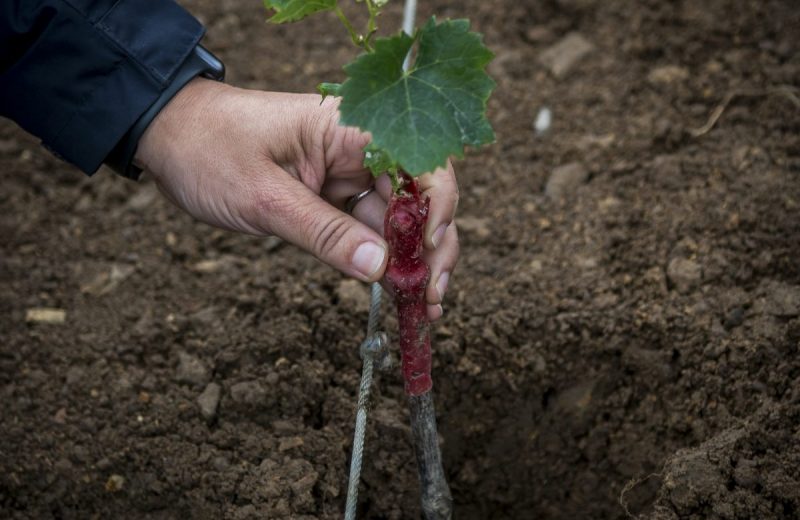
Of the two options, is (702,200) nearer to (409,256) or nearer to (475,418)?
(475,418)

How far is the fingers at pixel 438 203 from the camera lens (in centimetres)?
180

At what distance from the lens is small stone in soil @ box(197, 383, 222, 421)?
212 centimetres

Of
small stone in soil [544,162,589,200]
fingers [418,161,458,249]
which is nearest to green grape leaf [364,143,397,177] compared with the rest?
fingers [418,161,458,249]

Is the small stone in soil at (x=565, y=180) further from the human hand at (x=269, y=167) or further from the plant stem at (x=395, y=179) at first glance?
the plant stem at (x=395, y=179)

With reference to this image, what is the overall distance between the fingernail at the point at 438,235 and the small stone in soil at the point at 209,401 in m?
0.74

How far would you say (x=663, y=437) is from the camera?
2.11 metres

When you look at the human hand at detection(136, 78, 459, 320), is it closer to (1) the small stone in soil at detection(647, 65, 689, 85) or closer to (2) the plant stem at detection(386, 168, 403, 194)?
(2) the plant stem at detection(386, 168, 403, 194)

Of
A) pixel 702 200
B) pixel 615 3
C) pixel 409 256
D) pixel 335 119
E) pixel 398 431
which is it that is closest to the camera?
pixel 409 256

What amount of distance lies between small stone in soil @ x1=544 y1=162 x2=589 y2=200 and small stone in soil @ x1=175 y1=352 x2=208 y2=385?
121cm

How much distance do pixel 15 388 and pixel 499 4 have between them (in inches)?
90.7

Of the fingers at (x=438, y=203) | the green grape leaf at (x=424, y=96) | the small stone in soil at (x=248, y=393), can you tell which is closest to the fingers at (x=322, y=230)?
the fingers at (x=438, y=203)

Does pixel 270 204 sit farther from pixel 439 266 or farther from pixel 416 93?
pixel 416 93

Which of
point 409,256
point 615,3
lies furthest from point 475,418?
point 615,3

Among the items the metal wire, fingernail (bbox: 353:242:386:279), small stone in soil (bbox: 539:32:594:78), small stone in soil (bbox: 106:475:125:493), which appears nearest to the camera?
fingernail (bbox: 353:242:386:279)
